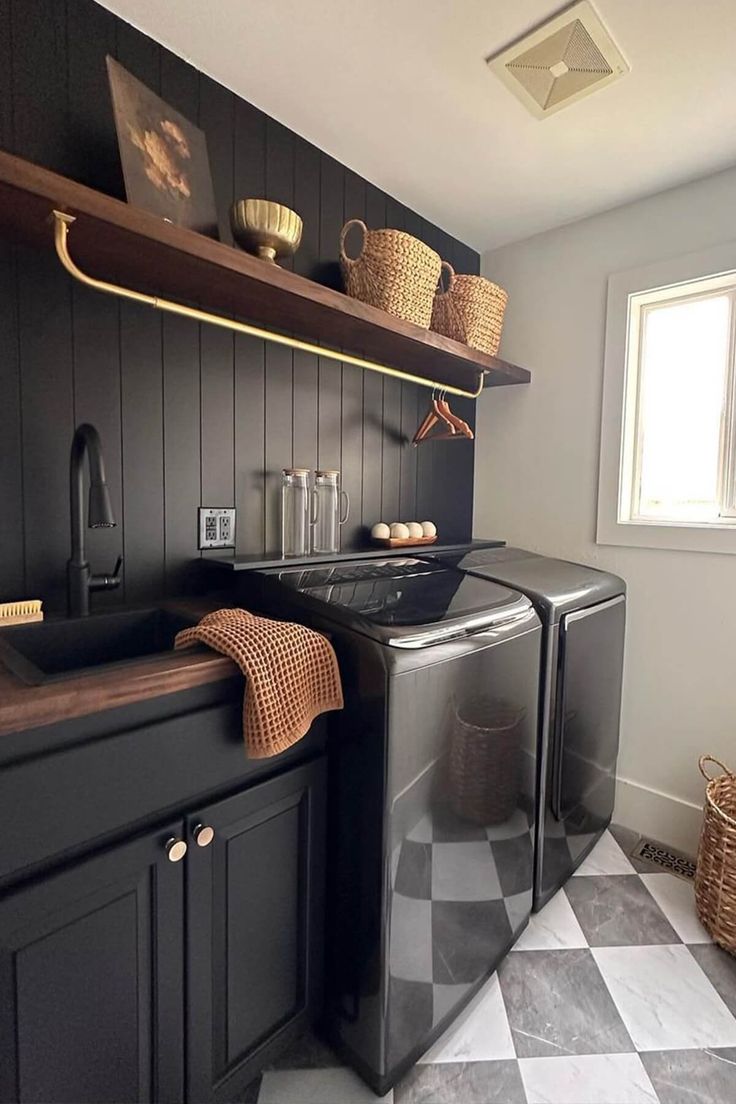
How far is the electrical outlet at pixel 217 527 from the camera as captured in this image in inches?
61.2

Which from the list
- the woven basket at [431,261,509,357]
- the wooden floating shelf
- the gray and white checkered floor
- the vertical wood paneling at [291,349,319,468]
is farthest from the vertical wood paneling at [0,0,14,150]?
the gray and white checkered floor

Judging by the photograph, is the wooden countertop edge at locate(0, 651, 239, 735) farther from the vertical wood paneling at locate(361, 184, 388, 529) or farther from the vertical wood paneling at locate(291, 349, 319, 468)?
the vertical wood paneling at locate(361, 184, 388, 529)

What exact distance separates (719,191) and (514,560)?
1416 mm

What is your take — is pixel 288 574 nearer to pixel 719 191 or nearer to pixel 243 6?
pixel 243 6

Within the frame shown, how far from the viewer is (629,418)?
82.1 inches

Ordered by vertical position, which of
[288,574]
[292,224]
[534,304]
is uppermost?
[534,304]

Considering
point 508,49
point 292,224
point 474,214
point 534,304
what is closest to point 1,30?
point 292,224

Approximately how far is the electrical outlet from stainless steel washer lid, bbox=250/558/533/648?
22cm

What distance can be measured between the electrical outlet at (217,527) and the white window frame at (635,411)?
1.44 metres

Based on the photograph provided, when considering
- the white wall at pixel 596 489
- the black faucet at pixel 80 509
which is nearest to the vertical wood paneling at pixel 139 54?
the black faucet at pixel 80 509

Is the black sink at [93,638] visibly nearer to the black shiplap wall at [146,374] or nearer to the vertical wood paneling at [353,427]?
the black shiplap wall at [146,374]

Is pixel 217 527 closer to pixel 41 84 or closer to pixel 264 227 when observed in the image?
pixel 264 227

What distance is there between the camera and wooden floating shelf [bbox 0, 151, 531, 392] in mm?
1009

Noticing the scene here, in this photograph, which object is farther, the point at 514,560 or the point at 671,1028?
the point at 514,560
